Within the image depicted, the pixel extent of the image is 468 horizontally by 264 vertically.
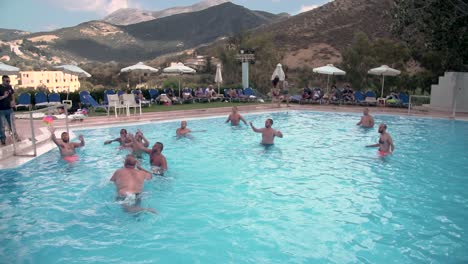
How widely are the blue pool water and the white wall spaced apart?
686cm

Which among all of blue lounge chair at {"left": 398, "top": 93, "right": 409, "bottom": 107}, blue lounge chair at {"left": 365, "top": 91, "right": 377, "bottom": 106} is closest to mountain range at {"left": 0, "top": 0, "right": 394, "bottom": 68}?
blue lounge chair at {"left": 365, "top": 91, "right": 377, "bottom": 106}

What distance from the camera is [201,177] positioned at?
7273 millimetres

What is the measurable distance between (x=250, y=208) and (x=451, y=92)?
1320 centimetres

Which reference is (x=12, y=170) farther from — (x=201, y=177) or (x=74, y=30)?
(x=74, y=30)

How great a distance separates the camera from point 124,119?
12484 mm

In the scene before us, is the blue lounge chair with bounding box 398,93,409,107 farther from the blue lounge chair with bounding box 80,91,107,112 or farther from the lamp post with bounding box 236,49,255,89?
the blue lounge chair with bounding box 80,91,107,112

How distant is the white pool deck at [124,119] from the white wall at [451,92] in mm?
1195

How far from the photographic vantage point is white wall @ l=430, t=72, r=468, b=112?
49.3 ft

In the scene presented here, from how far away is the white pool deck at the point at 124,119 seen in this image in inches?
314

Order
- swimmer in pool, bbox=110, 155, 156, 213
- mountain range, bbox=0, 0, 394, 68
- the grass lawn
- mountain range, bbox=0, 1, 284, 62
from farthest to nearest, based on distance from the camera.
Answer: mountain range, bbox=0, 0, 394, 68
mountain range, bbox=0, 1, 284, 62
the grass lawn
swimmer in pool, bbox=110, 155, 156, 213

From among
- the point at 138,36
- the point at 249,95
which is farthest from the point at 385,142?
the point at 138,36

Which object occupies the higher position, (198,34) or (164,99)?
(198,34)

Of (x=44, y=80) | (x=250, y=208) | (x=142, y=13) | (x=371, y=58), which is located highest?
(x=142, y=13)

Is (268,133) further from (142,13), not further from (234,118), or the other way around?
(142,13)
